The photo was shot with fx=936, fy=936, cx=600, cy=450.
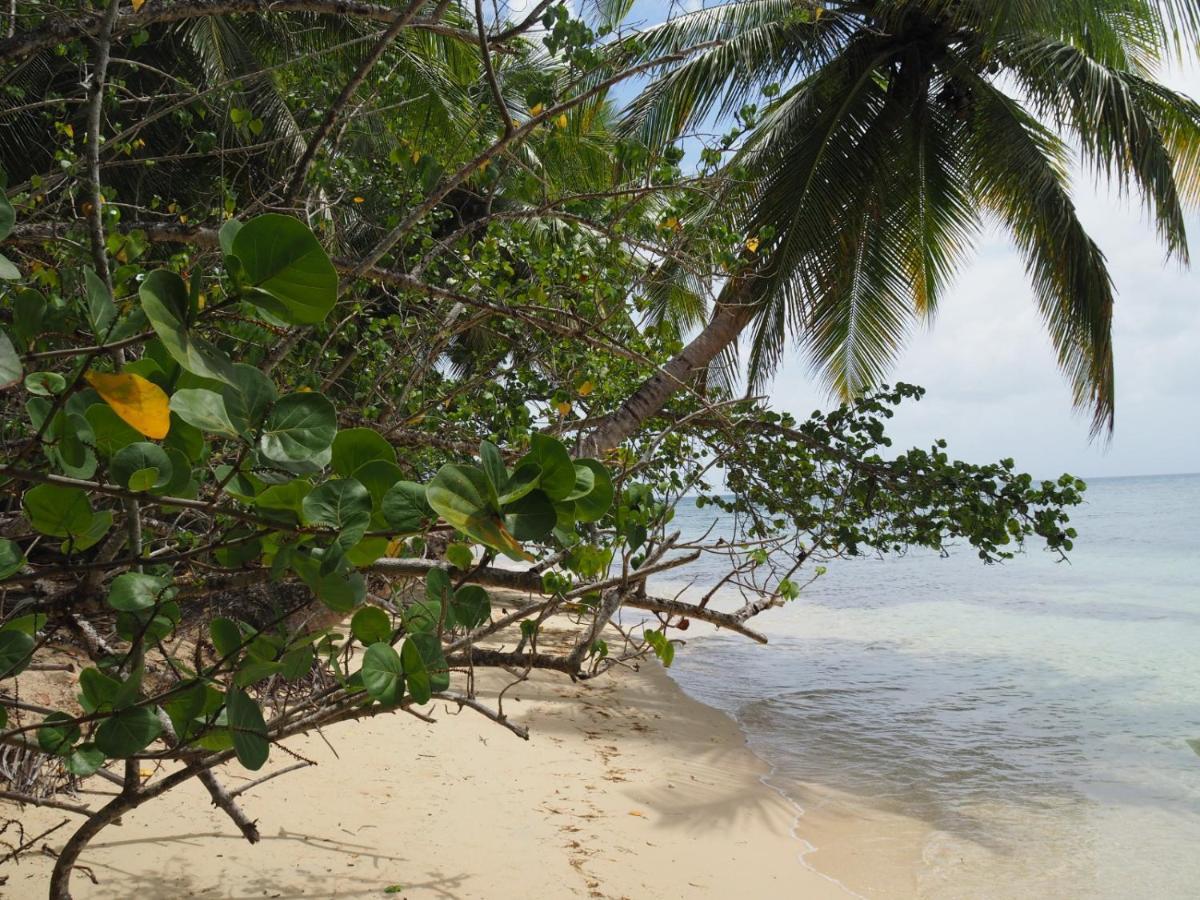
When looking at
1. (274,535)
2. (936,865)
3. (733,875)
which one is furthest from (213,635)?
(936,865)

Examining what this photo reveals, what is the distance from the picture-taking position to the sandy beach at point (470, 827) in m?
3.26

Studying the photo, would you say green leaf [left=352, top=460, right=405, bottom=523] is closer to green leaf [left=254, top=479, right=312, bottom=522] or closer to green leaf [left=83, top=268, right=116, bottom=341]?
green leaf [left=254, top=479, right=312, bottom=522]

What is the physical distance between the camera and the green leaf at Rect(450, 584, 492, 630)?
1.15 m

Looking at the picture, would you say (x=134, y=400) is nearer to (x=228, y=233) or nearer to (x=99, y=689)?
(x=228, y=233)

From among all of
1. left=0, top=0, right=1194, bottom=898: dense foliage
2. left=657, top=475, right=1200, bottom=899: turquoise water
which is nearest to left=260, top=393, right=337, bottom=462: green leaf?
left=0, top=0, right=1194, bottom=898: dense foliage

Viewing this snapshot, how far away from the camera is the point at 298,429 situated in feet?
2.39

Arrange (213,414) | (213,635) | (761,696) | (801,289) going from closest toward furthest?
(213,414) → (213,635) → (801,289) → (761,696)

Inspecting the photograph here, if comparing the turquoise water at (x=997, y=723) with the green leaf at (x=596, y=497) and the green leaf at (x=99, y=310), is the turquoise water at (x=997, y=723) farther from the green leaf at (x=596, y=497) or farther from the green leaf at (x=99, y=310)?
the green leaf at (x=99, y=310)

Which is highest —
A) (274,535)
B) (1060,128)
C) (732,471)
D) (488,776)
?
(1060,128)

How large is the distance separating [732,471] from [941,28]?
533cm

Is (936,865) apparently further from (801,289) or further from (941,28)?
(941,28)

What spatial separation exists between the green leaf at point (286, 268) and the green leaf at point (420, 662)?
0.44 m

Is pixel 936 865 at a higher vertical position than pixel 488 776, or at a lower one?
lower

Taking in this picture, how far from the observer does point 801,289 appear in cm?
795
